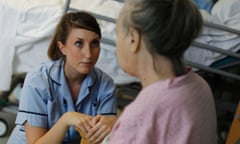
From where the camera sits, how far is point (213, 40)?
2.20 m

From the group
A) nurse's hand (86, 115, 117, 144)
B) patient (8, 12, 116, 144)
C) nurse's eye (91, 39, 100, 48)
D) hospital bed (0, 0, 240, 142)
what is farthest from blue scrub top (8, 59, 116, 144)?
hospital bed (0, 0, 240, 142)

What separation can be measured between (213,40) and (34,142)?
1185mm

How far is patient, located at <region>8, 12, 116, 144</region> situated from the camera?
1.47 metres

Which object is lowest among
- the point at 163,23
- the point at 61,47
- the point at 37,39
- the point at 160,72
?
the point at 37,39

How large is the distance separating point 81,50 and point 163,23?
704 mm

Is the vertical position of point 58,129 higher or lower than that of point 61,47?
lower

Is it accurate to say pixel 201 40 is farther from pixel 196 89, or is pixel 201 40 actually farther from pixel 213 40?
pixel 196 89

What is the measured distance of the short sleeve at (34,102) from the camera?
4.82ft

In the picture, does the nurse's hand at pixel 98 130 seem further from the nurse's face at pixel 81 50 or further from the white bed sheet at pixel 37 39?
the white bed sheet at pixel 37 39

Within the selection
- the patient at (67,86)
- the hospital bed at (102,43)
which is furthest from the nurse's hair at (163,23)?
the hospital bed at (102,43)

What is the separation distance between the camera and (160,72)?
34.7 inches

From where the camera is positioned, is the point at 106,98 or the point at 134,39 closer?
the point at 134,39

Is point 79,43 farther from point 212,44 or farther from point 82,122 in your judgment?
point 212,44

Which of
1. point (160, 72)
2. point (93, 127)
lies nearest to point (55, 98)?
Result: point (93, 127)
